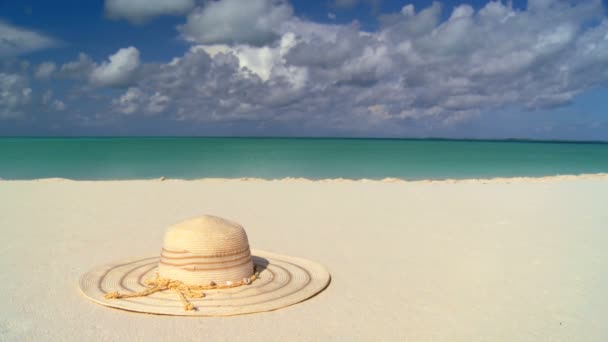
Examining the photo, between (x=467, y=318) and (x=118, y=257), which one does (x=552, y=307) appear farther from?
(x=118, y=257)

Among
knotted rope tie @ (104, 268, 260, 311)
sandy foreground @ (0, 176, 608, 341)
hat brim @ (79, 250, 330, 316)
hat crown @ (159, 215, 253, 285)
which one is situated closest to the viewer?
sandy foreground @ (0, 176, 608, 341)

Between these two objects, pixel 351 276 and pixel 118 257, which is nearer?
pixel 351 276

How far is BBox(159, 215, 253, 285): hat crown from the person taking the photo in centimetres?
394

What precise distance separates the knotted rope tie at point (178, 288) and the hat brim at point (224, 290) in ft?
0.12

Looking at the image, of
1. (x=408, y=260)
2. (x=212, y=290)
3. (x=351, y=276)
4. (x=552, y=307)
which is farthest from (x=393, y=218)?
(x=212, y=290)

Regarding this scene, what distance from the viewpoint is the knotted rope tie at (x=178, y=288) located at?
12.5ft

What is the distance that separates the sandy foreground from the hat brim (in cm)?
8

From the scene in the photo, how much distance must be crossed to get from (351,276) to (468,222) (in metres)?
3.76

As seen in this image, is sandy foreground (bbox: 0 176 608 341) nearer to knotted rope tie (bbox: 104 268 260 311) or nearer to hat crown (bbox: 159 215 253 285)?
knotted rope tie (bbox: 104 268 260 311)

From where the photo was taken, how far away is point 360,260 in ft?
17.7

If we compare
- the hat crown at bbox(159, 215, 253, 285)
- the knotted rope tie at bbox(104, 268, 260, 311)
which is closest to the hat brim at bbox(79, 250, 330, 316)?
the knotted rope tie at bbox(104, 268, 260, 311)

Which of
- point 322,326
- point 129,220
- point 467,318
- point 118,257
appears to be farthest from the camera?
point 129,220

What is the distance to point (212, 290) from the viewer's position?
396 centimetres

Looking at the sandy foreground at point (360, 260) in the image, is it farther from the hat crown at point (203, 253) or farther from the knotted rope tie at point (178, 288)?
the hat crown at point (203, 253)
